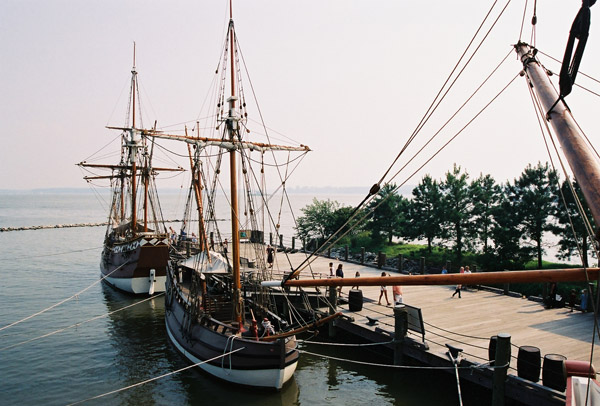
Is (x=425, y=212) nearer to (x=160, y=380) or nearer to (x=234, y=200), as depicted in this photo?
(x=234, y=200)

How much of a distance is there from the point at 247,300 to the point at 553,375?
13230mm

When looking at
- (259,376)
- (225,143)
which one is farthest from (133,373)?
(225,143)

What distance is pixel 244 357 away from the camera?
50.4 feet

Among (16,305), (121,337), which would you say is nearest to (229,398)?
(121,337)

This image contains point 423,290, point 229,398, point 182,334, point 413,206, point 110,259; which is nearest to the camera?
point 229,398

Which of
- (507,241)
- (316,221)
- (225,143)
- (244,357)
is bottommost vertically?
(244,357)

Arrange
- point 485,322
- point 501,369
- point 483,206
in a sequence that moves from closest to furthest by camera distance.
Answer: point 501,369 → point 485,322 → point 483,206

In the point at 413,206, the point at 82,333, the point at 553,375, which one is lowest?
the point at 82,333

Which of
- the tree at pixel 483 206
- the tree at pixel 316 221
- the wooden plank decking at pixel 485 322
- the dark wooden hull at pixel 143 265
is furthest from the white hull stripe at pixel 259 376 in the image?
the tree at pixel 316 221

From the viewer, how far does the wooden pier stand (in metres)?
13.8

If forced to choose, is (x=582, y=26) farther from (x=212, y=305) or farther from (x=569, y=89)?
(x=212, y=305)

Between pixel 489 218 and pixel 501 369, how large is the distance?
26.2 metres

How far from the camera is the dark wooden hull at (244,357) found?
1518 cm

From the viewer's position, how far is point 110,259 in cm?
3669
